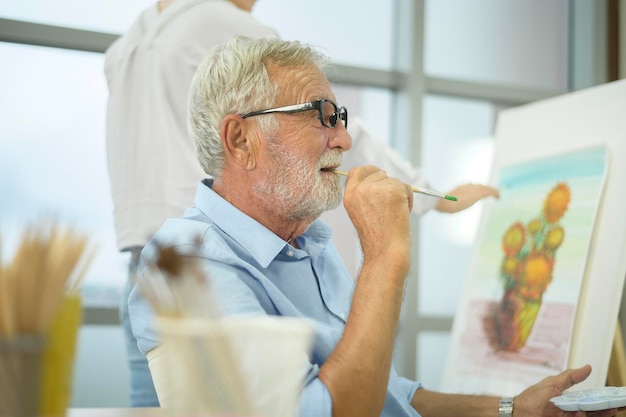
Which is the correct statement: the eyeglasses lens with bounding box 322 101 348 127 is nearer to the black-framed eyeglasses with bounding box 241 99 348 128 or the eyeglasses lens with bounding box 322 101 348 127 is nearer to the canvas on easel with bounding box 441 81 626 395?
the black-framed eyeglasses with bounding box 241 99 348 128

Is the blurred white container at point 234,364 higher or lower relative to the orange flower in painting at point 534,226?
higher

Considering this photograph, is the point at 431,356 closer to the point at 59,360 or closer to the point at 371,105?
the point at 371,105

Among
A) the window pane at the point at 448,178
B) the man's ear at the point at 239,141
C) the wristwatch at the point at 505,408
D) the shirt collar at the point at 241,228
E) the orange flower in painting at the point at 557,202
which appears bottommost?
the window pane at the point at 448,178

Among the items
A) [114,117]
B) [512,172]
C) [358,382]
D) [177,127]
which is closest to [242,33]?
[177,127]

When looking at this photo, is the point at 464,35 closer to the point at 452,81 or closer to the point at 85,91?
the point at 452,81

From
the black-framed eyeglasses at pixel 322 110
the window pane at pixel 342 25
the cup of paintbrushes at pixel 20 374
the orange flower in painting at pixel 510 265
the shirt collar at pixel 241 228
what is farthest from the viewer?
the window pane at pixel 342 25

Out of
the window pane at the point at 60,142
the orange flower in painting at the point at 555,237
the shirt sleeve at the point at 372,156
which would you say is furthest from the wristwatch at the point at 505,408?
the window pane at the point at 60,142

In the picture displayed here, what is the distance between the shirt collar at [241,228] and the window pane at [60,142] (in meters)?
1.63

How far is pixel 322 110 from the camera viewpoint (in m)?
1.51

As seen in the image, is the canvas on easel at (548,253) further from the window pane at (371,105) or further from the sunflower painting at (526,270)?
the window pane at (371,105)

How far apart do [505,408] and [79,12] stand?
7.72 feet

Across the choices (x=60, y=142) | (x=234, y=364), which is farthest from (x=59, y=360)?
(x=60, y=142)

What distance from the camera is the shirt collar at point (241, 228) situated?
139 cm

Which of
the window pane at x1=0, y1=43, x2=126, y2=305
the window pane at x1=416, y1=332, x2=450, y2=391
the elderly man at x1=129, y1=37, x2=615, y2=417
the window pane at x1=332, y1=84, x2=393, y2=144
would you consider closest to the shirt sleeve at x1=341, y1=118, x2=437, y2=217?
the elderly man at x1=129, y1=37, x2=615, y2=417
